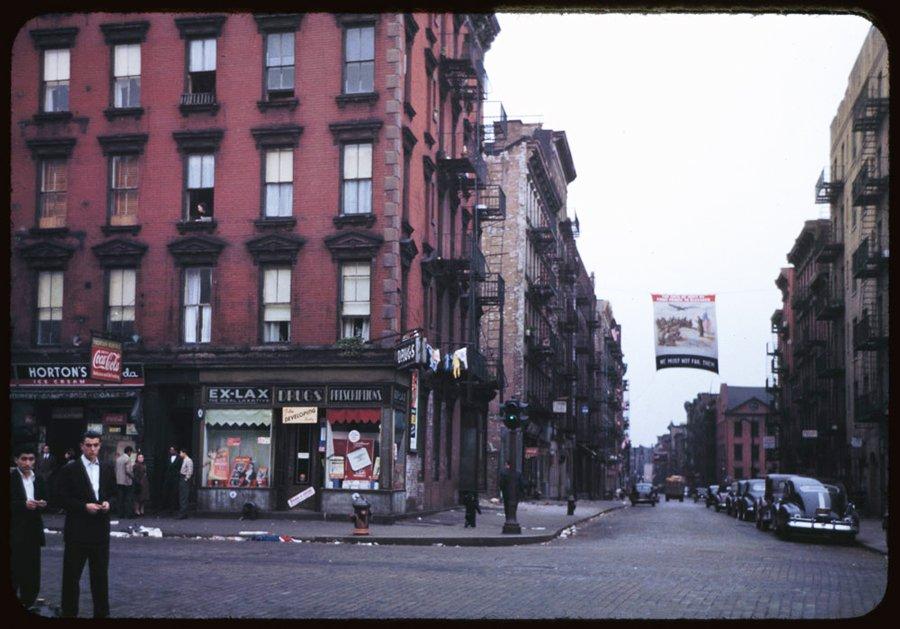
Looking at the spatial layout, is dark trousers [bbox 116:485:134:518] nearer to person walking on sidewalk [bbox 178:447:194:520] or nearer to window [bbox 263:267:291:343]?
person walking on sidewalk [bbox 178:447:194:520]

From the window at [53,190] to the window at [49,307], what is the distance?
60.2 inches

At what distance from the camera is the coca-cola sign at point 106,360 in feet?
102

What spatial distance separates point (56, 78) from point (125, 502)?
41.8 feet

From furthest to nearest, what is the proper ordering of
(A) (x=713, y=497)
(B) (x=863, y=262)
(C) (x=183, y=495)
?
(A) (x=713, y=497), (B) (x=863, y=262), (C) (x=183, y=495)

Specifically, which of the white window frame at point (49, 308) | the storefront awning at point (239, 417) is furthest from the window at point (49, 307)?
the storefront awning at point (239, 417)

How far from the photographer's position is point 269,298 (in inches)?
1298

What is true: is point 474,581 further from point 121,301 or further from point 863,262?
point 863,262

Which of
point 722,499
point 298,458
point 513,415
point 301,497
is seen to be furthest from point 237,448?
point 722,499

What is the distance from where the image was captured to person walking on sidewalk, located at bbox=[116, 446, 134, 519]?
30328 millimetres

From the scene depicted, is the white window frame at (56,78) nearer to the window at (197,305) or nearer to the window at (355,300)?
the window at (197,305)

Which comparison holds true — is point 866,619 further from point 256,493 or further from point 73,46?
point 73,46

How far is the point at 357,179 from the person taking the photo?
3244 centimetres

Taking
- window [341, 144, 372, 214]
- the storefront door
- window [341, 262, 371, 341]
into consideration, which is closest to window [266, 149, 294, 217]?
window [341, 144, 372, 214]

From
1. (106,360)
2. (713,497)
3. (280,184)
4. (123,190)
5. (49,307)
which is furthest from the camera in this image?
(713,497)
